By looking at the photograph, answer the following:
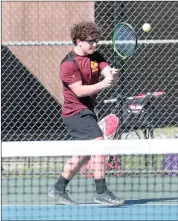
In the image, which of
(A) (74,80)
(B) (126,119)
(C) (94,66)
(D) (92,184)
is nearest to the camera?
(A) (74,80)

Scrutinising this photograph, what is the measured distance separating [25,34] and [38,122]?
1.57 meters

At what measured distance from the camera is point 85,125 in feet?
19.7

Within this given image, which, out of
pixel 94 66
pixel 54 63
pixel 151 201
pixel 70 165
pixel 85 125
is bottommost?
pixel 151 201

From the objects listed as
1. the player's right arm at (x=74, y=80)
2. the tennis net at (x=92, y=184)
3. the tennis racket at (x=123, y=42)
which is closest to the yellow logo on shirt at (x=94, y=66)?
the player's right arm at (x=74, y=80)

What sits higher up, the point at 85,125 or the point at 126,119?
the point at 126,119

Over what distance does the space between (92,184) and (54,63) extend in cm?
241

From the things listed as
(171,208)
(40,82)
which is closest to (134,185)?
(171,208)

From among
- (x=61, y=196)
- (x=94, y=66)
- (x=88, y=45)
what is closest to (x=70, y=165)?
(x=61, y=196)

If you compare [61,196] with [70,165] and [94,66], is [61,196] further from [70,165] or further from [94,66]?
[94,66]

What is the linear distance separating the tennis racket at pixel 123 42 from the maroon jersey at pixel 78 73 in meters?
0.24

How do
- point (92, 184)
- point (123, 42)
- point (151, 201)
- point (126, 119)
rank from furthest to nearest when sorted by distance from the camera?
point (126, 119), point (92, 184), point (151, 201), point (123, 42)

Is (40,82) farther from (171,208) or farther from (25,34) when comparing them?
(171,208)

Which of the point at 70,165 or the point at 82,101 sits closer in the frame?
the point at 70,165

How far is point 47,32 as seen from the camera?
941 cm
